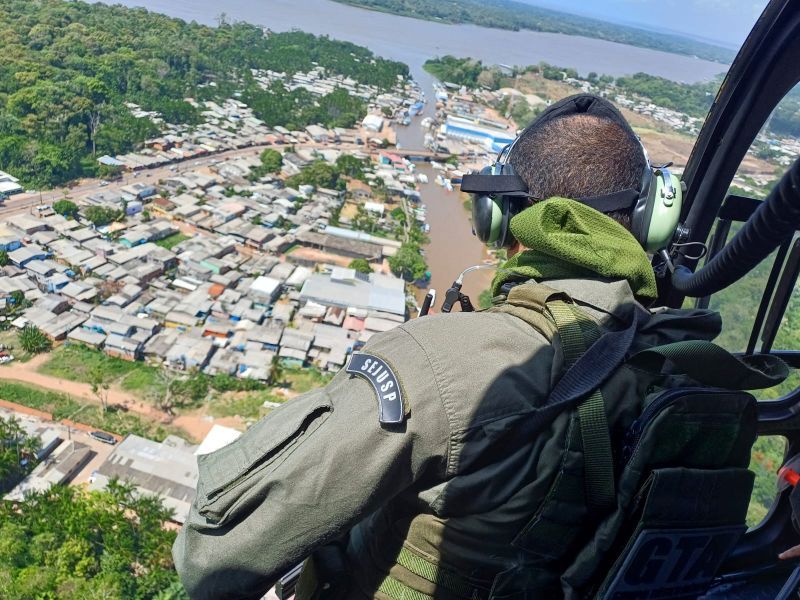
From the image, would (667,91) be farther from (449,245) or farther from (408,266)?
(408,266)

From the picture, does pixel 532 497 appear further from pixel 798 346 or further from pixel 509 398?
pixel 798 346

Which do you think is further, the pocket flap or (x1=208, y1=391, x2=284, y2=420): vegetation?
(x1=208, y1=391, x2=284, y2=420): vegetation

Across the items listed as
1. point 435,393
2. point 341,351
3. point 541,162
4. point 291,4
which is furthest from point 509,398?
point 291,4

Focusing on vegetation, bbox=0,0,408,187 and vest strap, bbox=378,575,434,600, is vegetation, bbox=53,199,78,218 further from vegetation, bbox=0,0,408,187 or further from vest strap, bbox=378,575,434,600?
vest strap, bbox=378,575,434,600

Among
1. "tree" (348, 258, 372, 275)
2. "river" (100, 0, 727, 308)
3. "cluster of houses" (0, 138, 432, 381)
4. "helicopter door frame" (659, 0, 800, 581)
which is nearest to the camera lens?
"helicopter door frame" (659, 0, 800, 581)

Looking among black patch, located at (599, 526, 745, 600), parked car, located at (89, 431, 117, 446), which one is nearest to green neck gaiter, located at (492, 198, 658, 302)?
black patch, located at (599, 526, 745, 600)

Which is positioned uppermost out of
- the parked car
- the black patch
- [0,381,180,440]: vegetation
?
the black patch
